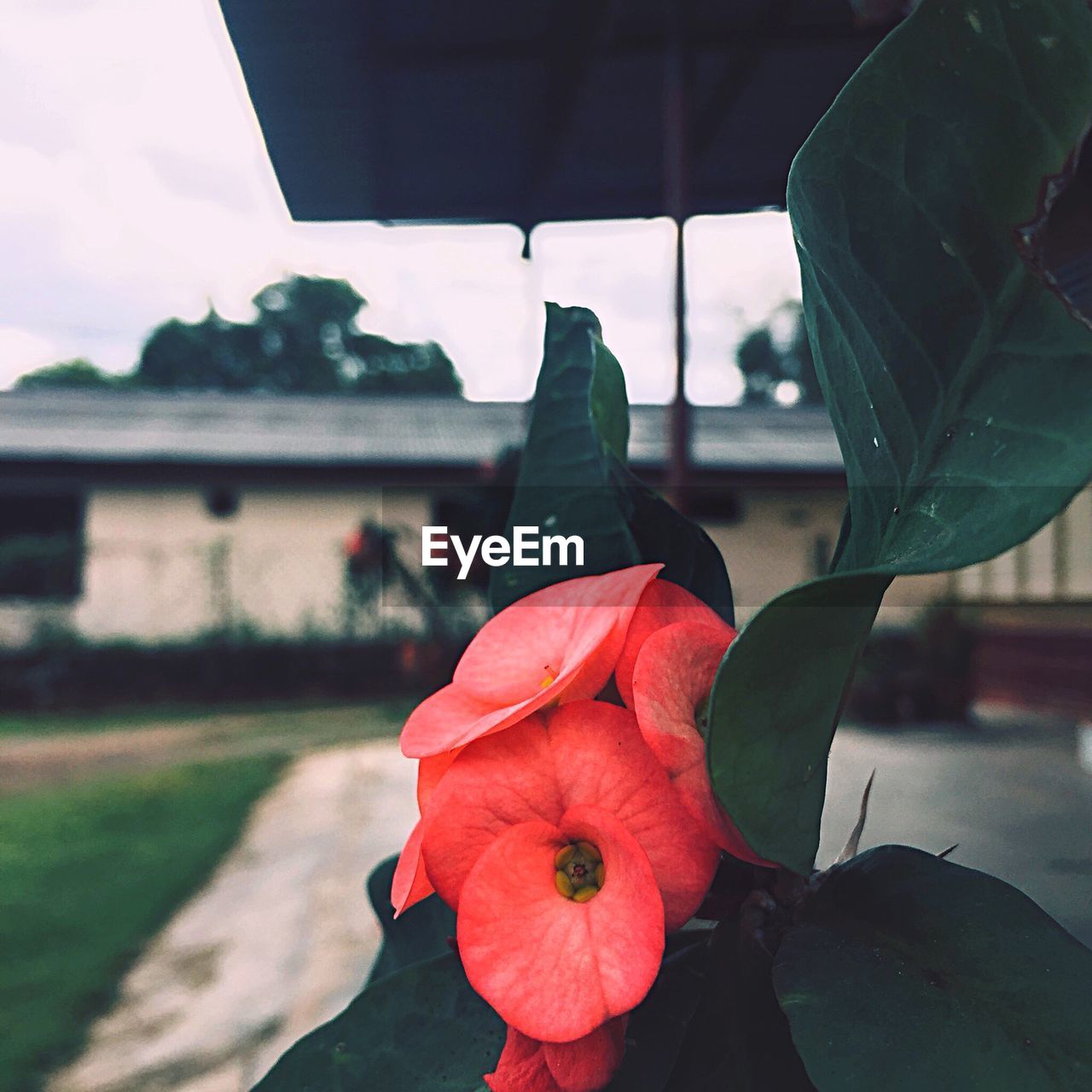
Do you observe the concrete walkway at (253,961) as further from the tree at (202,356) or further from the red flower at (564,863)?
the tree at (202,356)

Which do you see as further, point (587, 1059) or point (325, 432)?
point (325, 432)

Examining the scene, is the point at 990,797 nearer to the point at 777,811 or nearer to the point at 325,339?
the point at 777,811

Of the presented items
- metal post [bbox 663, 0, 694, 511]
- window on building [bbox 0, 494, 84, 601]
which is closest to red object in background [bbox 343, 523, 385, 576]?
window on building [bbox 0, 494, 84, 601]

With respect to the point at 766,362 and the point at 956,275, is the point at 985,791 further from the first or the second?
the point at 766,362

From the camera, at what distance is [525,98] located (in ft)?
8.29

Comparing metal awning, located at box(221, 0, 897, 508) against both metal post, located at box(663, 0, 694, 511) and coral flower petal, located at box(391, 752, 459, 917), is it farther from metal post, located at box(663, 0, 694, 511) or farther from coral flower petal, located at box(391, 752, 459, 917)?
coral flower petal, located at box(391, 752, 459, 917)

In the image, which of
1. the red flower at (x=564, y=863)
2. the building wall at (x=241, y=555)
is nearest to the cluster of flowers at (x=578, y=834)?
the red flower at (x=564, y=863)

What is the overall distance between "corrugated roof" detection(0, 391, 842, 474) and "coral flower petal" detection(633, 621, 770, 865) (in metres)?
5.96

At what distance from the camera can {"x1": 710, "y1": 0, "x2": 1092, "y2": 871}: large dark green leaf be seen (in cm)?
13

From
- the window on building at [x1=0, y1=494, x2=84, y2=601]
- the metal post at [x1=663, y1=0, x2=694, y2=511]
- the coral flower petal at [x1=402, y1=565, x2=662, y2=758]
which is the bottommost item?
the window on building at [x1=0, y1=494, x2=84, y2=601]

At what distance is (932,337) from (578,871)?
0.32ft

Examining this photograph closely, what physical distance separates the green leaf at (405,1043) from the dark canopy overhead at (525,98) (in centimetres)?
208

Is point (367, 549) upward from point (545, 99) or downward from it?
downward

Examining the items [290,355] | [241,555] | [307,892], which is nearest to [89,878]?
[307,892]
